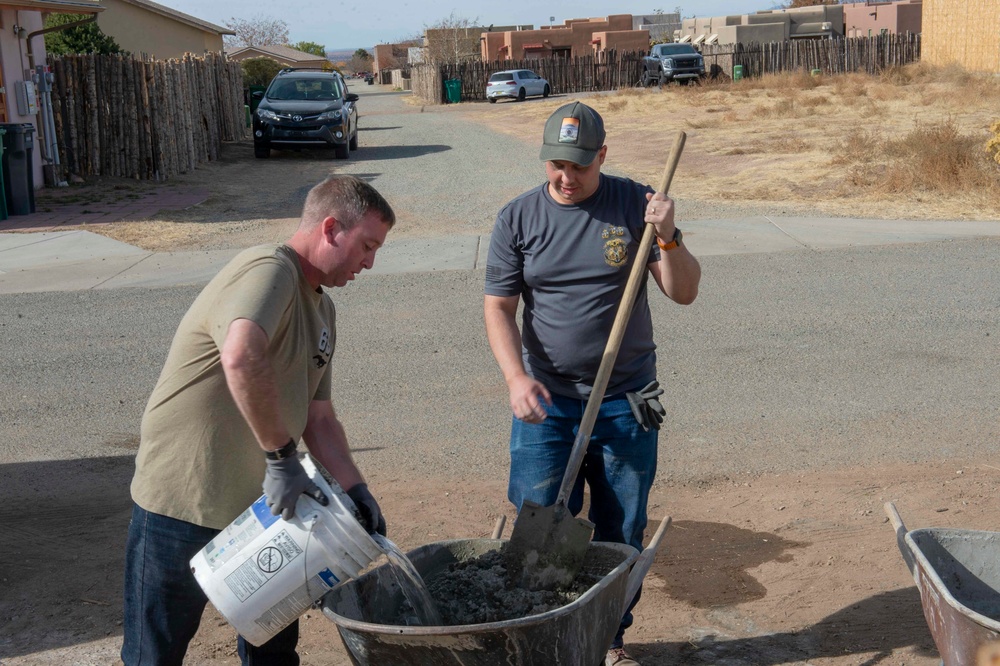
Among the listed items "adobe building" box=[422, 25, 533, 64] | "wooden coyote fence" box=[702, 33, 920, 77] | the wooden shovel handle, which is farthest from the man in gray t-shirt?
"adobe building" box=[422, 25, 533, 64]

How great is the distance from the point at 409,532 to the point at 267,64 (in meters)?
36.9

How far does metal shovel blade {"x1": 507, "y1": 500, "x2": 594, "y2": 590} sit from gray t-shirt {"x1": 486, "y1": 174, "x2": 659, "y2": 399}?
1.55ft

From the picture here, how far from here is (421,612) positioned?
2.83m

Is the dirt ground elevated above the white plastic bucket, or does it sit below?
below

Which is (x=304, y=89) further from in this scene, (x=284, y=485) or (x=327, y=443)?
(x=284, y=485)

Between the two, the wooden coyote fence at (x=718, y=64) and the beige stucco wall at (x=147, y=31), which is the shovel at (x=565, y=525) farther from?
the wooden coyote fence at (x=718, y=64)

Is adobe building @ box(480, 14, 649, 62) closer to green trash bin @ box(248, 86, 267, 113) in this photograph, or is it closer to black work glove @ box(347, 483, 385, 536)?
green trash bin @ box(248, 86, 267, 113)

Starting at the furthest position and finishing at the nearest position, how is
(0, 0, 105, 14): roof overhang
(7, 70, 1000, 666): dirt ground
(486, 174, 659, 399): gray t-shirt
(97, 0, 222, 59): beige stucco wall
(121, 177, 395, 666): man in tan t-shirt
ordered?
(97, 0, 222, 59): beige stucco wall → (0, 0, 105, 14): roof overhang → (7, 70, 1000, 666): dirt ground → (486, 174, 659, 399): gray t-shirt → (121, 177, 395, 666): man in tan t-shirt

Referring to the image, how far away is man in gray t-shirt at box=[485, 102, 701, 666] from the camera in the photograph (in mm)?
3312

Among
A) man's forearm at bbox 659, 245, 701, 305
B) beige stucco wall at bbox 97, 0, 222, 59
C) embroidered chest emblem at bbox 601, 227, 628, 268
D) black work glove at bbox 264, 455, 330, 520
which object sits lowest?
black work glove at bbox 264, 455, 330, 520

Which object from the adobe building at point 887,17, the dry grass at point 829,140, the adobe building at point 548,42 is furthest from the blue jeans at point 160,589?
the adobe building at point 548,42

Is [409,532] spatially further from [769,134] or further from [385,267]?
[769,134]

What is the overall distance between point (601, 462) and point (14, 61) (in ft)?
51.8

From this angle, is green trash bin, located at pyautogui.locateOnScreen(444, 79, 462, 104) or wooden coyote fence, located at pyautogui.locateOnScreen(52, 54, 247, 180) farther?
green trash bin, located at pyautogui.locateOnScreen(444, 79, 462, 104)
